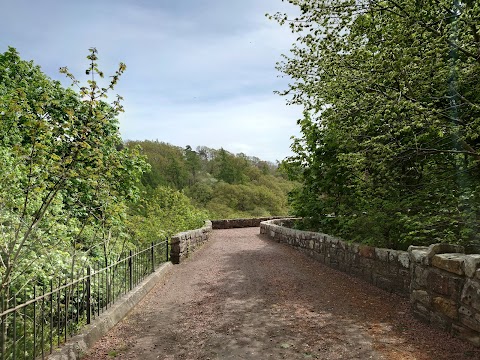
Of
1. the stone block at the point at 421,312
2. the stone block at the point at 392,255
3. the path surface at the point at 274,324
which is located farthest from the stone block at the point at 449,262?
the stone block at the point at 392,255

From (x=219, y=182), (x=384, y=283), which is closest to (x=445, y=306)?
(x=384, y=283)

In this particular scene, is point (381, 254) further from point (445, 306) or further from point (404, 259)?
point (445, 306)

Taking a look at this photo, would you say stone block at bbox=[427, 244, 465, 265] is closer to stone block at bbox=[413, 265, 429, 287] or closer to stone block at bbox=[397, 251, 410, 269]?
stone block at bbox=[413, 265, 429, 287]

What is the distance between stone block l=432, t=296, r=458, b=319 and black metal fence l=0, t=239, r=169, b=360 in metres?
5.21

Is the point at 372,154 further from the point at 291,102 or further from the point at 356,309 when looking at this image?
the point at 291,102

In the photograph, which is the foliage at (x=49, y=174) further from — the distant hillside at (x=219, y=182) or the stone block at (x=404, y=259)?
the distant hillside at (x=219, y=182)

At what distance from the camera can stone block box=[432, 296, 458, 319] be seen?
462 centimetres

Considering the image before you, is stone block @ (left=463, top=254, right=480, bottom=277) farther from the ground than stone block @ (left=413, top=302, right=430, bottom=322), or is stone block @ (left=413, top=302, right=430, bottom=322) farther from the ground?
stone block @ (left=463, top=254, right=480, bottom=277)

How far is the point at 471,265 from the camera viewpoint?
436 cm

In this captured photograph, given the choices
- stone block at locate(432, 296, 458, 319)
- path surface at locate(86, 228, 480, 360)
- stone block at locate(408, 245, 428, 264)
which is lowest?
path surface at locate(86, 228, 480, 360)

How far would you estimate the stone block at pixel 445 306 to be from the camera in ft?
15.2

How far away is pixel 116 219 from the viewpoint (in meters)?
10.7

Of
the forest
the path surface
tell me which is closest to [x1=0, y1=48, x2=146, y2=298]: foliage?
the forest

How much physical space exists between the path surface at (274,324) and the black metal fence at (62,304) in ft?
1.85
